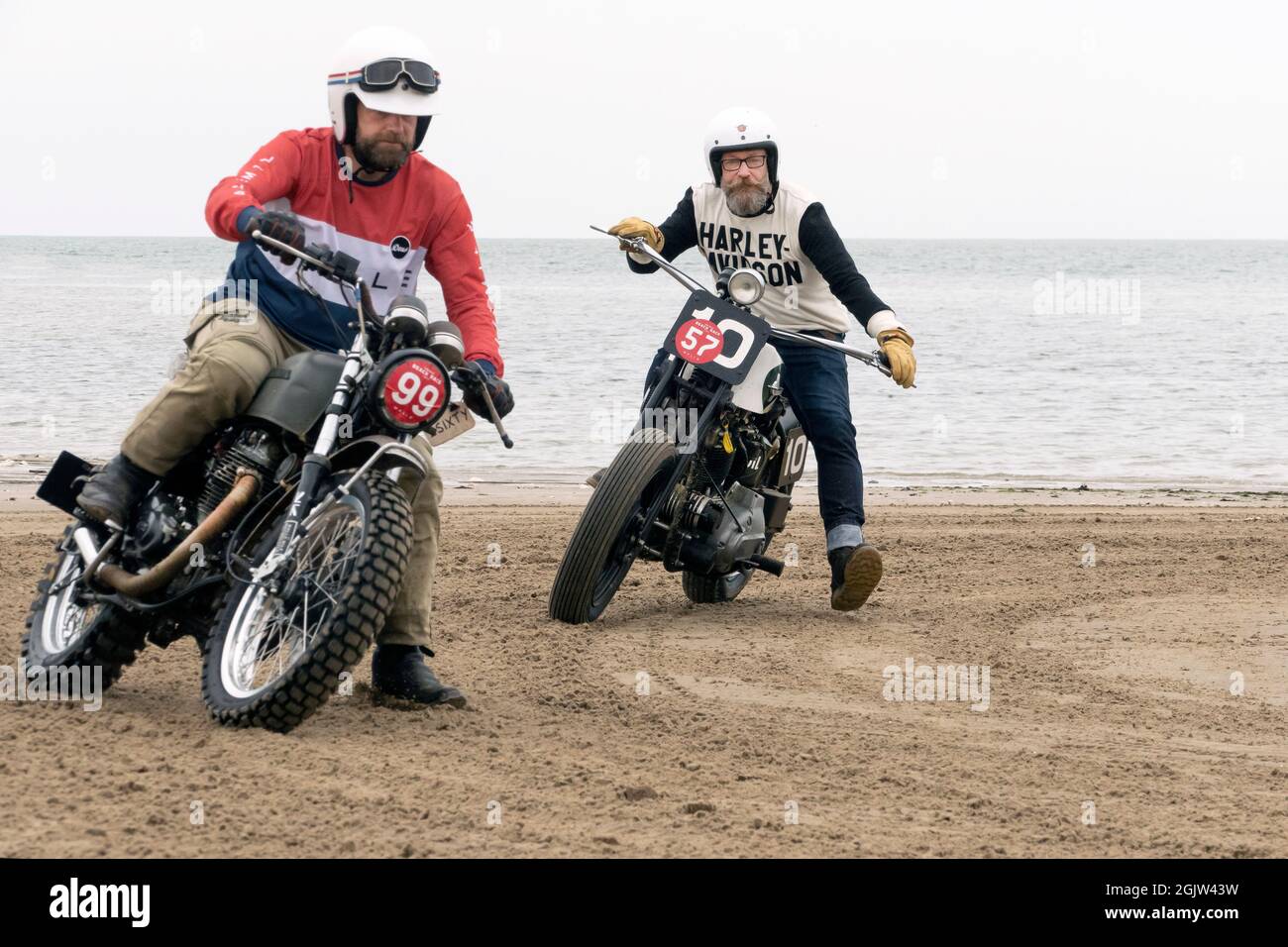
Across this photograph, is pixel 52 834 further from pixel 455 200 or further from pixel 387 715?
pixel 455 200

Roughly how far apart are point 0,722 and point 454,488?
7273 millimetres

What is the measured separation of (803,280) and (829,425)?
0.66 metres

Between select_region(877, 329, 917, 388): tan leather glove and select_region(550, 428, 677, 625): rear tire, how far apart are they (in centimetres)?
96

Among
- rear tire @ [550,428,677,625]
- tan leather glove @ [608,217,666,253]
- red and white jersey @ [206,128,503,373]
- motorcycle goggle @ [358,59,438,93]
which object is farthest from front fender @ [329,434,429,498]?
tan leather glove @ [608,217,666,253]

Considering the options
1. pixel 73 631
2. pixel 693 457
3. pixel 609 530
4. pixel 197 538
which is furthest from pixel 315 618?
pixel 693 457

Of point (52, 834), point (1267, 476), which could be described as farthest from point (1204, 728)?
point (1267, 476)

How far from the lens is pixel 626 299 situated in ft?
165

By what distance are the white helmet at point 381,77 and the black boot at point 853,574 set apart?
3.01 m

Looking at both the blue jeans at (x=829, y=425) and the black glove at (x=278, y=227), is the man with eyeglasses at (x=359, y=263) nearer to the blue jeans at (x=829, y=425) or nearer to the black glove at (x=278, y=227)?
the black glove at (x=278, y=227)

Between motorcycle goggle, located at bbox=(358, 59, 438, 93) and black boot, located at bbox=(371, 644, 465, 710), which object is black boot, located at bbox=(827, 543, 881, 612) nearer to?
black boot, located at bbox=(371, 644, 465, 710)

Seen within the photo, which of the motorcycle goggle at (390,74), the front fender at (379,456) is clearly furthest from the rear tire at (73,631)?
the motorcycle goggle at (390,74)

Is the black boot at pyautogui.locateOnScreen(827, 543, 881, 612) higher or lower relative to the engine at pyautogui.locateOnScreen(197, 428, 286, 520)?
lower

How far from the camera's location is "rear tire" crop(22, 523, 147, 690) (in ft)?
16.3

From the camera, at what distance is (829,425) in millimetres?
7266
